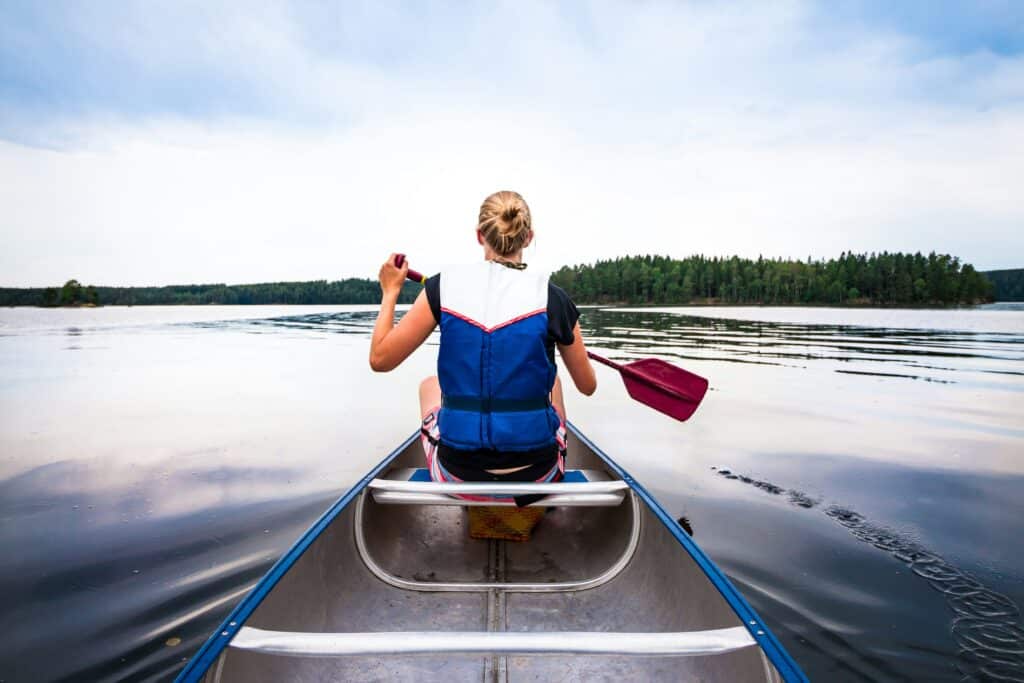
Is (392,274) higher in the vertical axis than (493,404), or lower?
higher

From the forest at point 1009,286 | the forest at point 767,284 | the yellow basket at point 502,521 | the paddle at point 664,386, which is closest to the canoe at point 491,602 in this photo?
the yellow basket at point 502,521

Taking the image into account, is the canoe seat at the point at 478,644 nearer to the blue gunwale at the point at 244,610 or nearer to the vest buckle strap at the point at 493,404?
the blue gunwale at the point at 244,610

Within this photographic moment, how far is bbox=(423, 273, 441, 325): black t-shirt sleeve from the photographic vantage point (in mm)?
2672

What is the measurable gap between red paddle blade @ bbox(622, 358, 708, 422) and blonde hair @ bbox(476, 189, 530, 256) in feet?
7.97

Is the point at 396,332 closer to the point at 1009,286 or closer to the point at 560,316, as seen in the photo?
the point at 560,316

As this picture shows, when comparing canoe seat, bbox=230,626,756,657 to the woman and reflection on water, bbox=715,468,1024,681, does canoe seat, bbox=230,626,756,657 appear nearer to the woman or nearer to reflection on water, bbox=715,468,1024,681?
the woman

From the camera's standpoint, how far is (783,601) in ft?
11.7

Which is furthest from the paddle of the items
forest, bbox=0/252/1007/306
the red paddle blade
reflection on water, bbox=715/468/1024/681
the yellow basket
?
forest, bbox=0/252/1007/306

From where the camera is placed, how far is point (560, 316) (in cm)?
270

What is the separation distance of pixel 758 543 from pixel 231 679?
3.92 meters

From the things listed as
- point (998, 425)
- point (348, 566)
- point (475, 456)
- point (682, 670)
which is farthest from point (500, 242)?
point (998, 425)

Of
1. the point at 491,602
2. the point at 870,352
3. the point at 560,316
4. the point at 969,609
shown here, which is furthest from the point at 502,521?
the point at 870,352

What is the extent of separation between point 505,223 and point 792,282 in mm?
119874

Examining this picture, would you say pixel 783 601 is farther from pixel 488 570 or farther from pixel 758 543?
pixel 488 570
